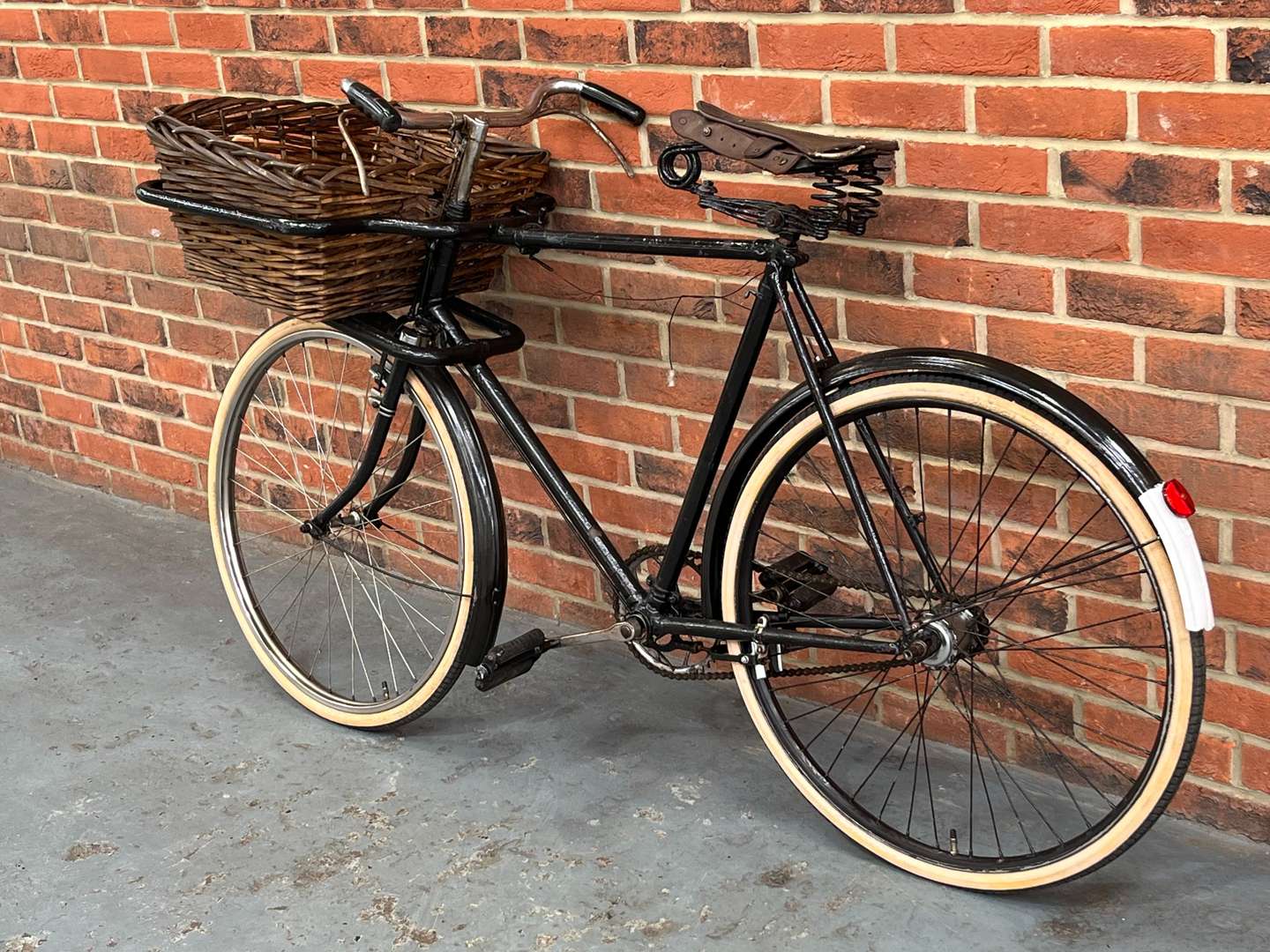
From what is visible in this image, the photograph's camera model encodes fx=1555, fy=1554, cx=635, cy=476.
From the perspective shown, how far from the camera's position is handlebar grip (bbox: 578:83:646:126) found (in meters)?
2.31

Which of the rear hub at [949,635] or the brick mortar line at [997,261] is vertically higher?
the brick mortar line at [997,261]

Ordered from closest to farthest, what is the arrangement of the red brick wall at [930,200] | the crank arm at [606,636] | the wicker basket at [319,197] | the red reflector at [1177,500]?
the red reflector at [1177,500], the red brick wall at [930,200], the wicker basket at [319,197], the crank arm at [606,636]

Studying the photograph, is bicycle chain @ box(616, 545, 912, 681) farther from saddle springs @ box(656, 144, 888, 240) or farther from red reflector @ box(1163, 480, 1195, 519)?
saddle springs @ box(656, 144, 888, 240)

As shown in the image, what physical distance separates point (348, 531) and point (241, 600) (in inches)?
14.6

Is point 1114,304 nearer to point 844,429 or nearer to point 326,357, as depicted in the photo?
point 844,429

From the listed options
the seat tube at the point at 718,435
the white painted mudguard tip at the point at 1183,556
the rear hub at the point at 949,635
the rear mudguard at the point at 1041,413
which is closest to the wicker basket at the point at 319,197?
the seat tube at the point at 718,435

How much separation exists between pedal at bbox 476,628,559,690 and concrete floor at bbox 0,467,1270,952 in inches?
6.0

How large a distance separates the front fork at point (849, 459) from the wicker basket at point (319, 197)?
0.57 m

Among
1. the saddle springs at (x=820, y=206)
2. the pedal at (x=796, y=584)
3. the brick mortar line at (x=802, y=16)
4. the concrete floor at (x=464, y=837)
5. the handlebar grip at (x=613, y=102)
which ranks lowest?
the concrete floor at (x=464, y=837)

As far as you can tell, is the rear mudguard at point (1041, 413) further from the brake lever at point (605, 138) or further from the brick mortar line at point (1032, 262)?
the brake lever at point (605, 138)

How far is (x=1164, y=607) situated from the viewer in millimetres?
1816

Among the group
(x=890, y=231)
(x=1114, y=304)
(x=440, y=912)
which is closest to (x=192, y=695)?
(x=440, y=912)

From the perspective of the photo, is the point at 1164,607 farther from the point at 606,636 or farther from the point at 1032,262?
the point at 606,636

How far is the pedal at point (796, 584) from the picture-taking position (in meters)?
2.20
